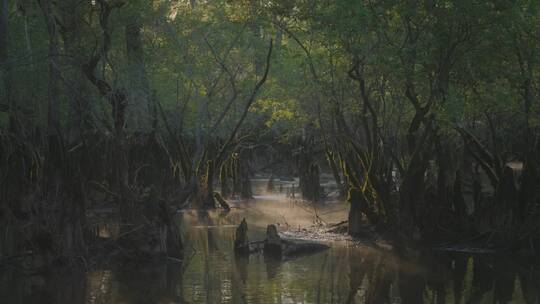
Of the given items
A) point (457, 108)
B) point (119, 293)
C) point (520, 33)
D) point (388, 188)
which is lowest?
point (119, 293)

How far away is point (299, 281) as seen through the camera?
55.4ft

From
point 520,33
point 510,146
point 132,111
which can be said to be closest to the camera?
point 520,33

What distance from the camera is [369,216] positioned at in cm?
2355

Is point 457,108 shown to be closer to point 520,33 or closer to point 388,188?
point 520,33

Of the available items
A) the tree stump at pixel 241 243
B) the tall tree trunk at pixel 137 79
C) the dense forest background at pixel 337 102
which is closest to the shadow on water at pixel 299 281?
the tree stump at pixel 241 243

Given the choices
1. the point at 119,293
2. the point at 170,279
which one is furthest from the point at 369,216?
the point at 119,293

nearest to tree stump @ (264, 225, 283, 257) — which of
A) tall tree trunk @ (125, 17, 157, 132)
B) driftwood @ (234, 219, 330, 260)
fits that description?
driftwood @ (234, 219, 330, 260)

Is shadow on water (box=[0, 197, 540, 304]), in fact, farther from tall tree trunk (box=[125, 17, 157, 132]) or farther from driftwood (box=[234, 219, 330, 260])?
tall tree trunk (box=[125, 17, 157, 132])

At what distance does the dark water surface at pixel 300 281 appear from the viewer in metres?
15.3

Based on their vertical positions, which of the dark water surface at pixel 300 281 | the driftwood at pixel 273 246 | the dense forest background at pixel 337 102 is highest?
the dense forest background at pixel 337 102

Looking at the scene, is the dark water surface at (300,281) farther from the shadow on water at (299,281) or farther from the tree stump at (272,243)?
the tree stump at (272,243)

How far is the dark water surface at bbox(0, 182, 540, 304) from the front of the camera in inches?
602

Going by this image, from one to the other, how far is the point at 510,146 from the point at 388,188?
1488 cm

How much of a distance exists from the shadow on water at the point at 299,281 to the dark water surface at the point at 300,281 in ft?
0.06
